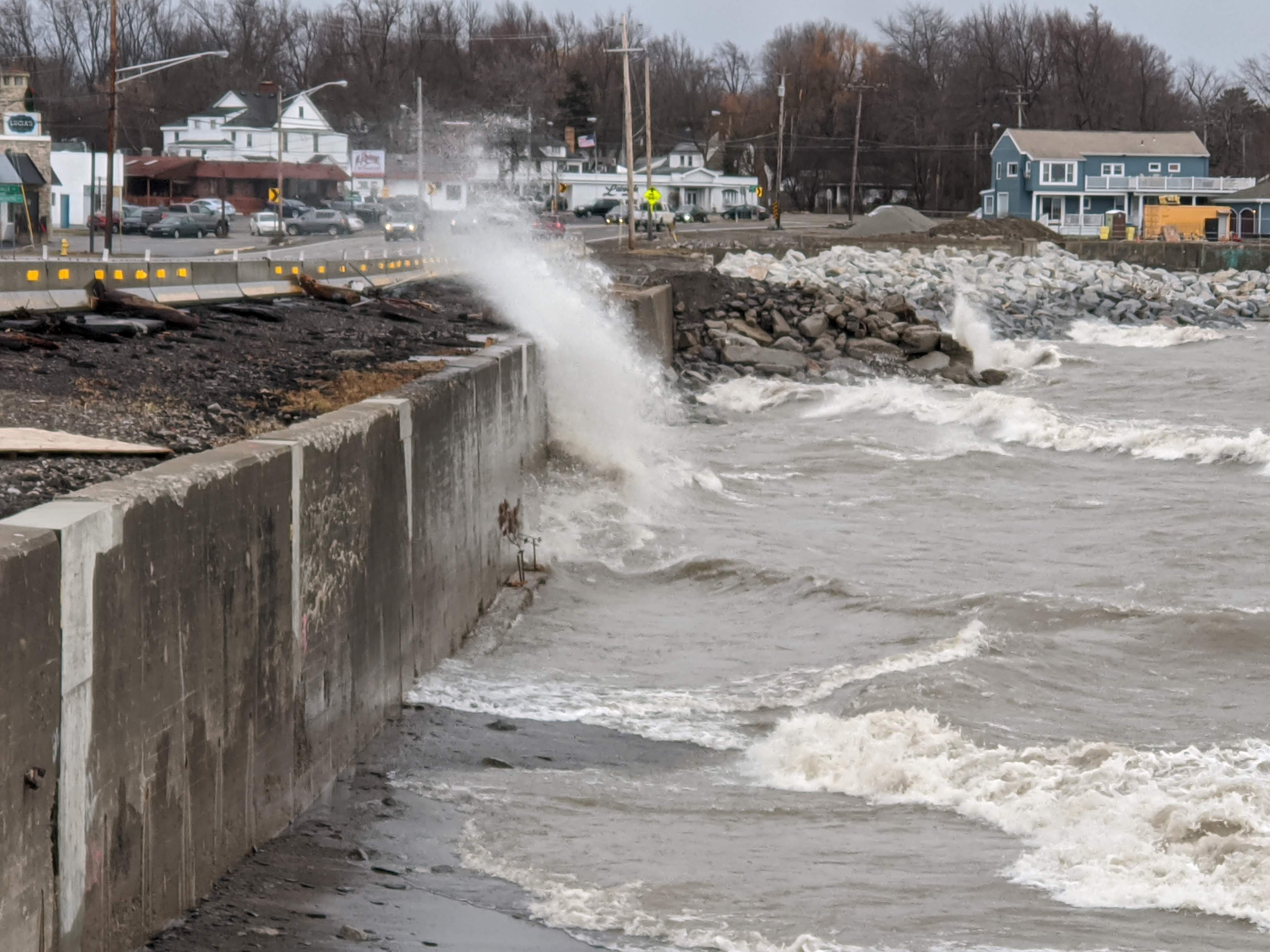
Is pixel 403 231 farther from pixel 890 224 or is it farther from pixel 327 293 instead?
pixel 327 293

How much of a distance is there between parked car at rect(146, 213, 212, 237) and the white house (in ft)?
109

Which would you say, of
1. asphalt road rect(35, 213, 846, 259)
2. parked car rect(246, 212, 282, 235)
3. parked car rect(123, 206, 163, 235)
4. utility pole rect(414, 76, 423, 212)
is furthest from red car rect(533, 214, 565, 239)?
parked car rect(123, 206, 163, 235)

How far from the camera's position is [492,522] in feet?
42.9

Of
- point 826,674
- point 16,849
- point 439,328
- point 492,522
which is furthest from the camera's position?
point 439,328

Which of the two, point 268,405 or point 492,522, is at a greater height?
point 268,405

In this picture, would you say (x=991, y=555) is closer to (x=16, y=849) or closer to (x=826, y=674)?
(x=826, y=674)

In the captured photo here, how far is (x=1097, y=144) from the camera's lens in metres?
85.7

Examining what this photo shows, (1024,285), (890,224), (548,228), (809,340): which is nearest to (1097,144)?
(890,224)

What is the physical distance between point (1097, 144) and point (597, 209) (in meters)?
28.7

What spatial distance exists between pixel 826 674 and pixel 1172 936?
444 centimetres

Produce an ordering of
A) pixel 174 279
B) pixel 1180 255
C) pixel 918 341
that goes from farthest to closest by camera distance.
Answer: pixel 1180 255 < pixel 918 341 < pixel 174 279

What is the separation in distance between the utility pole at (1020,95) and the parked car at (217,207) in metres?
52.1

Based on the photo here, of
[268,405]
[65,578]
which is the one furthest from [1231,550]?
[65,578]

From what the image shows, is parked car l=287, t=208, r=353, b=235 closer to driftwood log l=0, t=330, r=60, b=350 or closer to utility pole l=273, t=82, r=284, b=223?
utility pole l=273, t=82, r=284, b=223
